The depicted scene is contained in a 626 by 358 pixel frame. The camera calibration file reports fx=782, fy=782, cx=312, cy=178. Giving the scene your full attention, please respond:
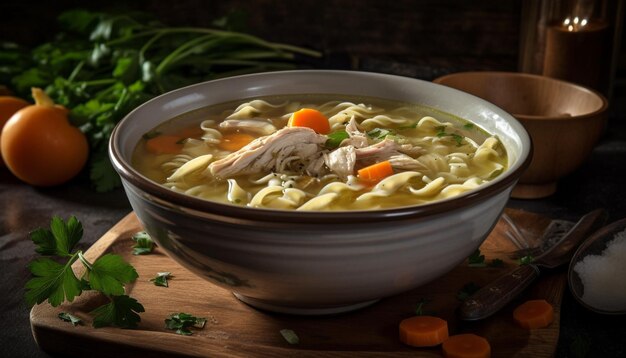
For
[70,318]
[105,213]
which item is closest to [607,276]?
[70,318]

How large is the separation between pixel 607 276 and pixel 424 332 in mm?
719

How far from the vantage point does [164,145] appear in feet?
8.83

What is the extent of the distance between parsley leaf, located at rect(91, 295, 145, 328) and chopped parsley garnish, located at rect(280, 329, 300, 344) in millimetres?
422

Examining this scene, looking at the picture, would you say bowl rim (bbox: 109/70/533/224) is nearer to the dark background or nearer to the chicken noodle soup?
the chicken noodle soup

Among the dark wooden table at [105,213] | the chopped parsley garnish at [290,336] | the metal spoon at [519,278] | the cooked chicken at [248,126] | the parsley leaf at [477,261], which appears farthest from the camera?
the cooked chicken at [248,126]

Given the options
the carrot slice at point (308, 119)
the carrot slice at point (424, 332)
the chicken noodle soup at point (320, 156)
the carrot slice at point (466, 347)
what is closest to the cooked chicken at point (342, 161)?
the chicken noodle soup at point (320, 156)

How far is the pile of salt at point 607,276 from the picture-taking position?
2426 millimetres

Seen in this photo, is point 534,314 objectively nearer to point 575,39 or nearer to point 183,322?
point 183,322

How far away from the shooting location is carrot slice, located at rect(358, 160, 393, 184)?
2.46 m

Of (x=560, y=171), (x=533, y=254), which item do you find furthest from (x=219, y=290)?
(x=560, y=171)

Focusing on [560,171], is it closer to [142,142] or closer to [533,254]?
[533,254]

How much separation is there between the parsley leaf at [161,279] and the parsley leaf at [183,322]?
0.23m

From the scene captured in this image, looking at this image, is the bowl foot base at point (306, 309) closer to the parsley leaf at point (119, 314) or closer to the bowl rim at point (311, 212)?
the parsley leaf at point (119, 314)

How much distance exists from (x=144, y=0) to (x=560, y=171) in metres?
3.04
